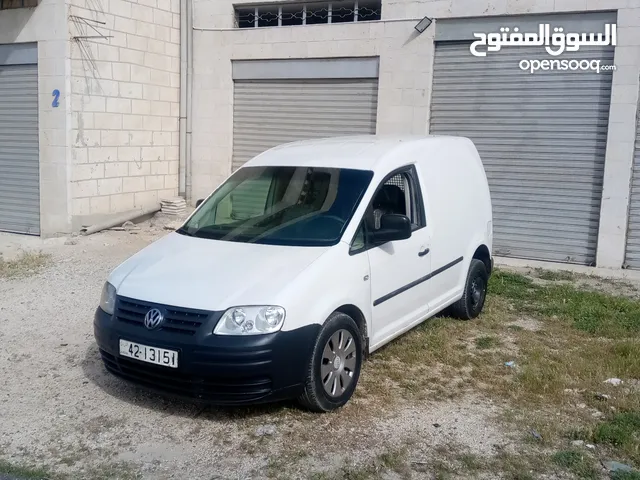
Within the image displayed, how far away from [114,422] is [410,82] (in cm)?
772

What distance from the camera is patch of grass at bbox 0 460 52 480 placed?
4172 millimetres

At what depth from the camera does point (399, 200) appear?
19.6 ft

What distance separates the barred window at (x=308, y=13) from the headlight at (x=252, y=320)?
8133mm

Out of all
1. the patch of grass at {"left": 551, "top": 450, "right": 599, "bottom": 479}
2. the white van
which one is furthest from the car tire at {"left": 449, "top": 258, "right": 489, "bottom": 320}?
the patch of grass at {"left": 551, "top": 450, "right": 599, "bottom": 479}

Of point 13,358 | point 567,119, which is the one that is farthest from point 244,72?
point 13,358

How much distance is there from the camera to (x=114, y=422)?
4883 millimetres

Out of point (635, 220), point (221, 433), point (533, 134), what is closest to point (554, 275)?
point (635, 220)

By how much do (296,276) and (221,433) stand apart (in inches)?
44.9

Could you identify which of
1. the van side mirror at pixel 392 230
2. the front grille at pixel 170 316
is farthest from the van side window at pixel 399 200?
the front grille at pixel 170 316

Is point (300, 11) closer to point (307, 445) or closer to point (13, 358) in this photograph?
point (13, 358)

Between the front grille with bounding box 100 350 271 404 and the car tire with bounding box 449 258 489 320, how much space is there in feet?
10.3

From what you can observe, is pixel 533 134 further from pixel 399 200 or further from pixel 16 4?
pixel 16 4

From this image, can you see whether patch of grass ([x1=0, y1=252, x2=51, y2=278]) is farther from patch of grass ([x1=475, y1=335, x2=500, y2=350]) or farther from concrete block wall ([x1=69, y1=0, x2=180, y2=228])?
patch of grass ([x1=475, y1=335, x2=500, y2=350])

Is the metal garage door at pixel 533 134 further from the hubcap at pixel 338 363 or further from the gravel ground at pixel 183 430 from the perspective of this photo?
the hubcap at pixel 338 363
